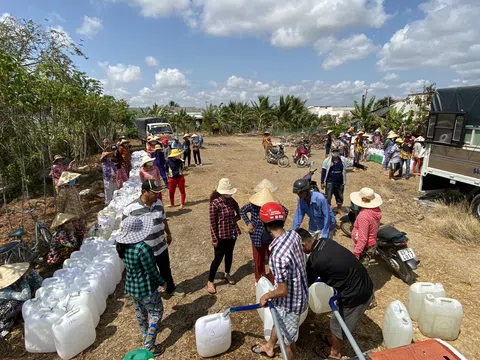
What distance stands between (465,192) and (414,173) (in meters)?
4.88

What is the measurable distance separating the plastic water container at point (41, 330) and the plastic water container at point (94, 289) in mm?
330

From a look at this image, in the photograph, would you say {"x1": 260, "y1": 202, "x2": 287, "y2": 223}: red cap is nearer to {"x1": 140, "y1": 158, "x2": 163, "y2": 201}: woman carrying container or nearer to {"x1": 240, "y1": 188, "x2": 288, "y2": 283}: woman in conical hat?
{"x1": 240, "y1": 188, "x2": 288, "y2": 283}: woman in conical hat

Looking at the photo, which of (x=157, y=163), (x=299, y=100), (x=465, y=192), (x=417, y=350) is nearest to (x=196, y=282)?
(x=417, y=350)

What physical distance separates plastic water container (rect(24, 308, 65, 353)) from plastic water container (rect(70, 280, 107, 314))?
33 cm

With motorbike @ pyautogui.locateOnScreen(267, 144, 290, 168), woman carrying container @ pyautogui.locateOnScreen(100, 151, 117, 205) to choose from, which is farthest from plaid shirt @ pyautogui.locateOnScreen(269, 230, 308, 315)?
motorbike @ pyautogui.locateOnScreen(267, 144, 290, 168)

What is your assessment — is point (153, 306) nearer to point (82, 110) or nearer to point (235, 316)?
point (235, 316)

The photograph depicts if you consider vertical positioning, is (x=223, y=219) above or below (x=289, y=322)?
above

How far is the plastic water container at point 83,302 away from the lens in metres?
3.00

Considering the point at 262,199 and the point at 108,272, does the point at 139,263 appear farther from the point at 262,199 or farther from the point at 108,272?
the point at 262,199

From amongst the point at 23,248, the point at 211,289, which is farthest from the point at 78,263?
the point at 211,289

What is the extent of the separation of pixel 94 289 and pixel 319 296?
2.60 metres

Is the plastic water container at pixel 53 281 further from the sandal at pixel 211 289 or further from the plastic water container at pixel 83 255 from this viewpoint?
the sandal at pixel 211 289

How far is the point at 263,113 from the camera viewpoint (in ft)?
100

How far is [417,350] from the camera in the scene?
6.32ft
